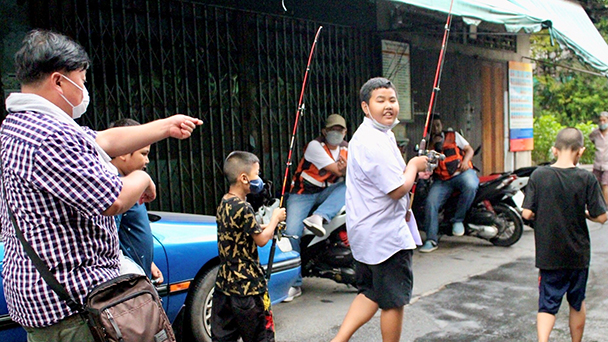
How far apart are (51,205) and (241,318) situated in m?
1.70

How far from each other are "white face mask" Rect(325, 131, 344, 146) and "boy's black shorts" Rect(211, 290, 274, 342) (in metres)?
2.81

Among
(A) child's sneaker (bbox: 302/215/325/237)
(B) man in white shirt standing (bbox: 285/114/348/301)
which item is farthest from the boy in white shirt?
(B) man in white shirt standing (bbox: 285/114/348/301)

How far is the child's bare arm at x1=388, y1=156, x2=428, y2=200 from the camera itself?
3.47m

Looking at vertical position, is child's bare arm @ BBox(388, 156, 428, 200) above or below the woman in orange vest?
above

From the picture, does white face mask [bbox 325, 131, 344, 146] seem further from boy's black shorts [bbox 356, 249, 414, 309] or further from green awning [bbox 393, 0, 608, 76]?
boy's black shorts [bbox 356, 249, 414, 309]

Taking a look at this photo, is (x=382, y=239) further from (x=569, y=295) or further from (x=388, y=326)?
(x=569, y=295)

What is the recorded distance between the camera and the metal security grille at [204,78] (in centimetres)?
578

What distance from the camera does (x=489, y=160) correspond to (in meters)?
11.6

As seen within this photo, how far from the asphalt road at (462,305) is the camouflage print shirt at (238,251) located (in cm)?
125

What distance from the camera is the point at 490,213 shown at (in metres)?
7.53

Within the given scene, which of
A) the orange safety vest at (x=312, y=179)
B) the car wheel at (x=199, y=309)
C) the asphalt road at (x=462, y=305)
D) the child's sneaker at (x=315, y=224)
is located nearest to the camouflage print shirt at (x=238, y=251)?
the car wheel at (x=199, y=309)

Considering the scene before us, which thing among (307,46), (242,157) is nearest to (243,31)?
(307,46)

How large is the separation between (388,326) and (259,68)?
14.2 ft

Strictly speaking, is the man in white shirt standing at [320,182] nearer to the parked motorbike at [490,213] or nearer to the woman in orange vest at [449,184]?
the woman in orange vest at [449,184]
